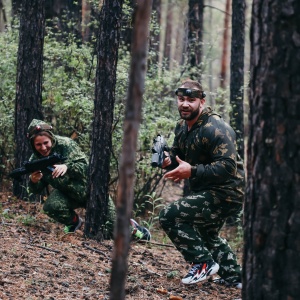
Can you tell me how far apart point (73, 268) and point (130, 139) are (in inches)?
158

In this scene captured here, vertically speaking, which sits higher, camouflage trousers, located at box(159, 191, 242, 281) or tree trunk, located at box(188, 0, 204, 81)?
tree trunk, located at box(188, 0, 204, 81)

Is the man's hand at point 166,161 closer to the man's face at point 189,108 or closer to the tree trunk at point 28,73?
the man's face at point 189,108

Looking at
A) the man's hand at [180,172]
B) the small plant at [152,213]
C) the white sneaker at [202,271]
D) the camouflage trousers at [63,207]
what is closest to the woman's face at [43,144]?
the camouflage trousers at [63,207]

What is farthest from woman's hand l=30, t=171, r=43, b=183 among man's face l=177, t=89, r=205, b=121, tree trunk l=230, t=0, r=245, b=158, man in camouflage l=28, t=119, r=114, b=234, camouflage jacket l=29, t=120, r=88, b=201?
tree trunk l=230, t=0, r=245, b=158

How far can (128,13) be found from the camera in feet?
34.4

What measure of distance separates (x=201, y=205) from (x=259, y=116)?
2549 mm

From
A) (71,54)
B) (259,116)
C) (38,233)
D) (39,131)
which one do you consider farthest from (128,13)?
(259,116)

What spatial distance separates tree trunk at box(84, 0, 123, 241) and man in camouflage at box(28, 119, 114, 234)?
0.24 m

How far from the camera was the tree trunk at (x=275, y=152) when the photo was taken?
3174 millimetres

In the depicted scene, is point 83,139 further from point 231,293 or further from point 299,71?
point 299,71

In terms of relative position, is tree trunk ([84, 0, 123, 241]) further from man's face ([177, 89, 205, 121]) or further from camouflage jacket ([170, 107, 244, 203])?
man's face ([177, 89, 205, 121])

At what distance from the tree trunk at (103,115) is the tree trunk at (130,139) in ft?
15.9

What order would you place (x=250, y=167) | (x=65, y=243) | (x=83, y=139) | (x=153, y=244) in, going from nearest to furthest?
(x=250, y=167) < (x=65, y=243) < (x=153, y=244) < (x=83, y=139)

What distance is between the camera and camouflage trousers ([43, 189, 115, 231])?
7.61 m
